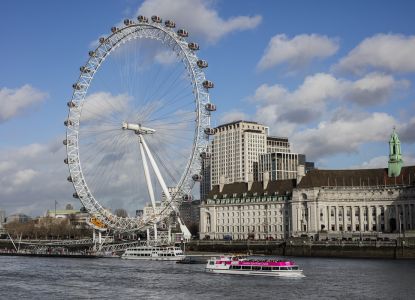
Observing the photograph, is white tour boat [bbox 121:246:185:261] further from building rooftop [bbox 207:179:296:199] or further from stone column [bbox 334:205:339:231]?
building rooftop [bbox 207:179:296:199]

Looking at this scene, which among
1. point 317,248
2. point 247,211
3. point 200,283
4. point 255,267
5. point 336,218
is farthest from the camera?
point 247,211

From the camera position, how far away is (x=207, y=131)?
3337 inches

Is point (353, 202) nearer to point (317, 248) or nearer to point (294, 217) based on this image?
point (294, 217)

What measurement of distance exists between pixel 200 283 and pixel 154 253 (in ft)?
121

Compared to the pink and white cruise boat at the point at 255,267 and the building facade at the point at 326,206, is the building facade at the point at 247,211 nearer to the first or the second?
the building facade at the point at 326,206

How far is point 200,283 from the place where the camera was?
62.6 metres

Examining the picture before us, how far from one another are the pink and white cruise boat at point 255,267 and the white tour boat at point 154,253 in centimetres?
2138

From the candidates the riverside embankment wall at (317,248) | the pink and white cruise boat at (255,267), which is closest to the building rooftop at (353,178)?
the riverside embankment wall at (317,248)

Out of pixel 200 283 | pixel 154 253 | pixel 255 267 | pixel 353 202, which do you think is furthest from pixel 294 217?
pixel 200 283

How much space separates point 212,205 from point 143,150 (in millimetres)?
53013

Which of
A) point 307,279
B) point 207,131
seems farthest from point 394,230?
point 307,279

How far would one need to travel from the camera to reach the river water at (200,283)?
53.3 metres

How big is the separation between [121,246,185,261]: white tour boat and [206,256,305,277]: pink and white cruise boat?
21.4 metres

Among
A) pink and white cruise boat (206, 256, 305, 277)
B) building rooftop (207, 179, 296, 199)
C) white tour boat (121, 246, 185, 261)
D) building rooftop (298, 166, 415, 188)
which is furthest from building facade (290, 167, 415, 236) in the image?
pink and white cruise boat (206, 256, 305, 277)
